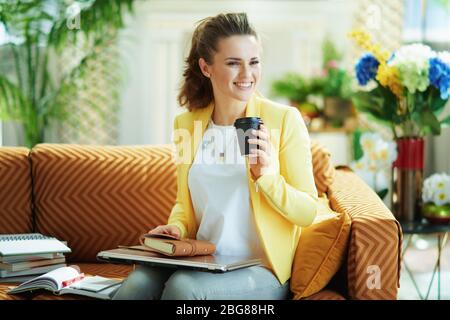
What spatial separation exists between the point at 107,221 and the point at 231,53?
0.79 metres

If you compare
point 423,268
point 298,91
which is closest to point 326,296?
point 423,268

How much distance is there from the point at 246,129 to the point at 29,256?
31.5 inches

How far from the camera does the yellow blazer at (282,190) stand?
1832 millimetres

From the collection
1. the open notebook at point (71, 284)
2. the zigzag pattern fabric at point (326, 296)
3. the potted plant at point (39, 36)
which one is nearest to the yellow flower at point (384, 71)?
the zigzag pattern fabric at point (326, 296)

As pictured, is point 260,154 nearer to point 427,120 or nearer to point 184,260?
point 184,260

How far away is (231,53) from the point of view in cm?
193

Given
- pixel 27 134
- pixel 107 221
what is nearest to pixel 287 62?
pixel 27 134

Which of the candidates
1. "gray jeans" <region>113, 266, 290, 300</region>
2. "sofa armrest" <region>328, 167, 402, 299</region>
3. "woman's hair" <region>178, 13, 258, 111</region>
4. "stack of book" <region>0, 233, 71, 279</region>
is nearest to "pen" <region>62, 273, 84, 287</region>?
"stack of book" <region>0, 233, 71, 279</region>

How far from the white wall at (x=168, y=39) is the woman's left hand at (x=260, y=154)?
2.79 m

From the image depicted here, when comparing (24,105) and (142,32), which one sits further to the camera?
(142,32)

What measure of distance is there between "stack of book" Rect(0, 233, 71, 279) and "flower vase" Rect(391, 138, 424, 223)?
121 centimetres

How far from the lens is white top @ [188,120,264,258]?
192 cm

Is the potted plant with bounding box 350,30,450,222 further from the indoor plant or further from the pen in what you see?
the pen
